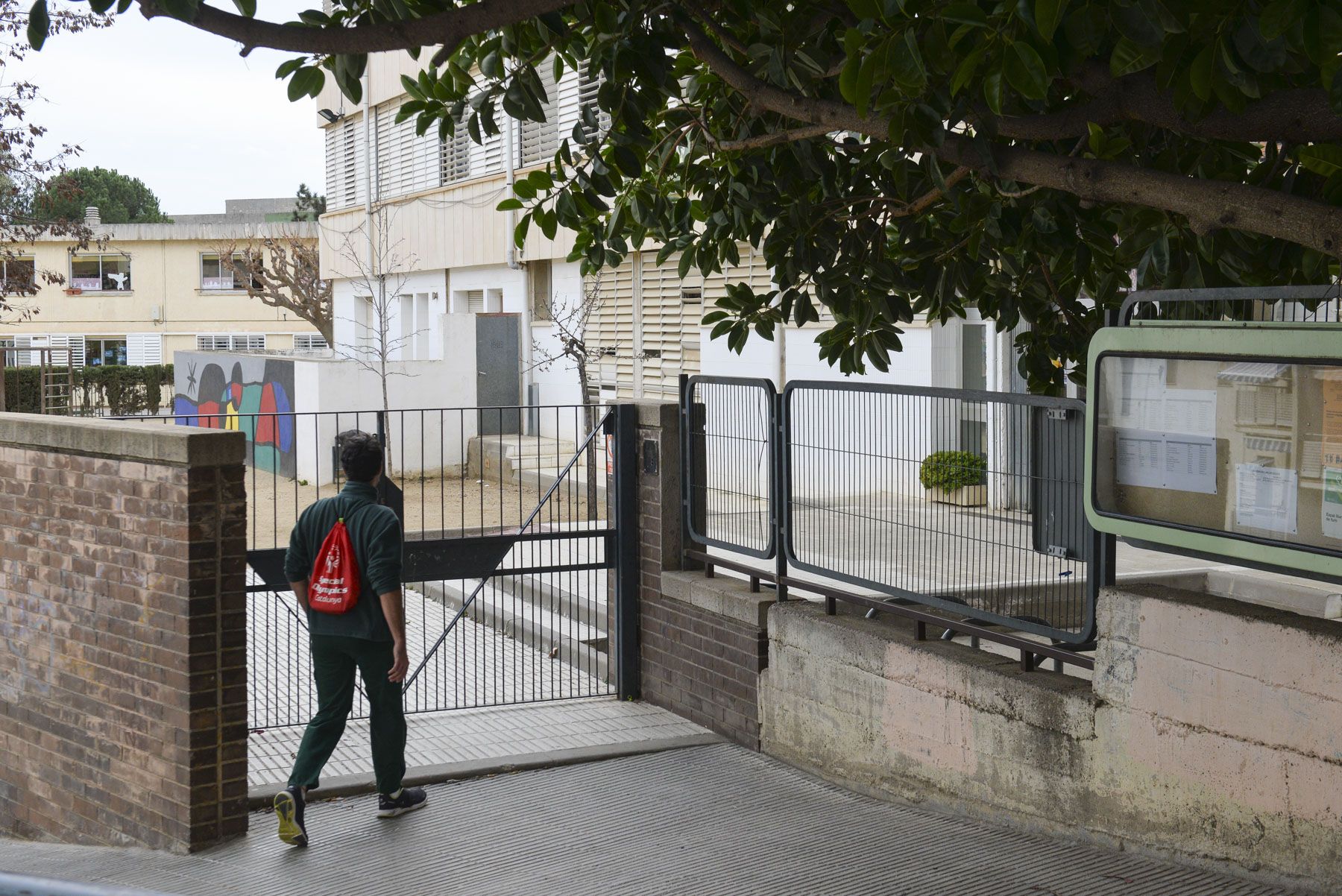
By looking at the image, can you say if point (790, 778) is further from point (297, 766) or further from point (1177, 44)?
point (1177, 44)

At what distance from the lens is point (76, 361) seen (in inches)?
2255

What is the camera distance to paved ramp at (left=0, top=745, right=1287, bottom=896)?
5.76 metres

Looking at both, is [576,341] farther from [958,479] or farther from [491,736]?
[958,479]

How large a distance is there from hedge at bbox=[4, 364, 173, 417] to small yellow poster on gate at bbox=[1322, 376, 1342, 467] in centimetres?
3727

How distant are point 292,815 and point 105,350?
55.9m

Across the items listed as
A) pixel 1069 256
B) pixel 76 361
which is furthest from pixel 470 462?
pixel 76 361

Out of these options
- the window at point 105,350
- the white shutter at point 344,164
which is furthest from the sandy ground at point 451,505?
the window at point 105,350

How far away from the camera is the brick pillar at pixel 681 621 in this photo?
815 cm

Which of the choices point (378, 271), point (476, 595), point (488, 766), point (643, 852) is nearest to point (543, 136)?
point (378, 271)

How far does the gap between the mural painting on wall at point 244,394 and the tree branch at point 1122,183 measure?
62.6 ft

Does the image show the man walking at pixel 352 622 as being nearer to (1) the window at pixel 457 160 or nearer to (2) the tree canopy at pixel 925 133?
(2) the tree canopy at pixel 925 133

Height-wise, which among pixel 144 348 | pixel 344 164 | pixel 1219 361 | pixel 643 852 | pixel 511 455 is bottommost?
pixel 643 852

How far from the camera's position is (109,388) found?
1802 inches

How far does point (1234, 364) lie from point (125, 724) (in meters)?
5.55
